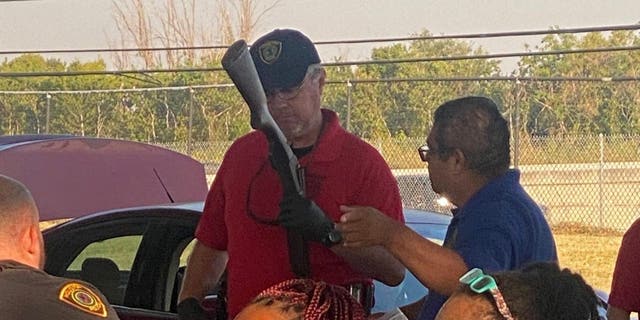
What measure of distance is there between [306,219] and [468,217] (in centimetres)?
42

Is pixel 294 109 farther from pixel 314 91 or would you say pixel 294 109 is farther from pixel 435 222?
pixel 435 222

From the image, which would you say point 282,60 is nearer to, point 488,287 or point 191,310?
point 191,310

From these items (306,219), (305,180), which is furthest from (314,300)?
(305,180)

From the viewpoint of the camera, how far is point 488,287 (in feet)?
5.88

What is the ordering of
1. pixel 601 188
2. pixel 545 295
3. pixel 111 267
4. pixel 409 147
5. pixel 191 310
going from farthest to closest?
1. pixel 409 147
2. pixel 601 188
3. pixel 111 267
4. pixel 191 310
5. pixel 545 295

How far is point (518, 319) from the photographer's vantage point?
5.70 feet

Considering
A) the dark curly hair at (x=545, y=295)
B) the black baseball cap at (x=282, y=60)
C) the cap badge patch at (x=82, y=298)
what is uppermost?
the black baseball cap at (x=282, y=60)

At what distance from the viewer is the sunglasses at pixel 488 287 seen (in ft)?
5.75

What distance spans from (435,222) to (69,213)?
8.62 feet

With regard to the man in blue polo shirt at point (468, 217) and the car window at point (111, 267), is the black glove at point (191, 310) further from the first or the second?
the car window at point (111, 267)

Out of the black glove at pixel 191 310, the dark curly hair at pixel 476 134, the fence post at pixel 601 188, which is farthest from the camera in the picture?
the fence post at pixel 601 188

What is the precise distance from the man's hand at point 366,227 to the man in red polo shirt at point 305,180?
525 millimetres

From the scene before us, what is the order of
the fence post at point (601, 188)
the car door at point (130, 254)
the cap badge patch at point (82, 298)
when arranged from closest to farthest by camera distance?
the cap badge patch at point (82, 298)
the car door at point (130, 254)
the fence post at point (601, 188)

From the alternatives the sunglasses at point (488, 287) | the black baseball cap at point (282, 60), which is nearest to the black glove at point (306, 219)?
the black baseball cap at point (282, 60)
